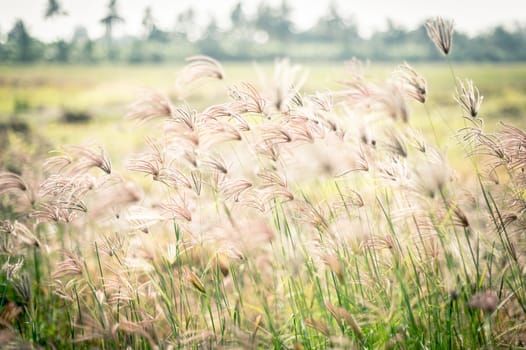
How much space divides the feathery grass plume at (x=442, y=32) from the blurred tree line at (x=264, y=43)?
43338 millimetres

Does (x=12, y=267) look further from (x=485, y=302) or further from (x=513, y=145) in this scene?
(x=513, y=145)

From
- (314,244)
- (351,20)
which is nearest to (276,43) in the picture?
(351,20)

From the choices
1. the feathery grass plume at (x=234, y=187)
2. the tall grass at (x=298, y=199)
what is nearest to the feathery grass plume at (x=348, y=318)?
the tall grass at (x=298, y=199)

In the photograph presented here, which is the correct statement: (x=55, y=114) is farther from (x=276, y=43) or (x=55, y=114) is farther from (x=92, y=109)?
(x=276, y=43)

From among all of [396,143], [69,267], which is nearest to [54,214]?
[69,267]

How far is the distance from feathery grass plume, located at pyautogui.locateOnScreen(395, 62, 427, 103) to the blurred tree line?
142 ft

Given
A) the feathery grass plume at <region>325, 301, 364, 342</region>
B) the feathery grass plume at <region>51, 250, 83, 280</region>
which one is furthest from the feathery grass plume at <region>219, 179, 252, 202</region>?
the feathery grass plume at <region>51, 250, 83, 280</region>

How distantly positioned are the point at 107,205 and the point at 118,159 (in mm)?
11043

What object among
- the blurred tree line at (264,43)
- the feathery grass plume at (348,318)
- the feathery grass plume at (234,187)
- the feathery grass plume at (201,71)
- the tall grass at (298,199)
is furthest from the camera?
the blurred tree line at (264,43)

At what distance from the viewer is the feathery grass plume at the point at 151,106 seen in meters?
1.79

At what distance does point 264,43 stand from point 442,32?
228 feet

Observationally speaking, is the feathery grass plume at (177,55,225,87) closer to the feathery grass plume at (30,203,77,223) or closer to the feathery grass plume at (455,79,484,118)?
the feathery grass plume at (30,203,77,223)

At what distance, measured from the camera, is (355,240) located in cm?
189

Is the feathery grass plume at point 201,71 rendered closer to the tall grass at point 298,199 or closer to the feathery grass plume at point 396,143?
the tall grass at point 298,199
